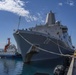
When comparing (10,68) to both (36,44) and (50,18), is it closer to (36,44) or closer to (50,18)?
(36,44)

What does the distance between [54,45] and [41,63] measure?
145 inches

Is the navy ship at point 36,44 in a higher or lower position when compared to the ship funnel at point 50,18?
lower

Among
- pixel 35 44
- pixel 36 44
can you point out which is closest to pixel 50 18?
pixel 36 44

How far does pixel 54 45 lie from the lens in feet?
99.7

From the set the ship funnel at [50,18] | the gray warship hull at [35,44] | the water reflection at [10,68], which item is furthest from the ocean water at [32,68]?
the ship funnel at [50,18]

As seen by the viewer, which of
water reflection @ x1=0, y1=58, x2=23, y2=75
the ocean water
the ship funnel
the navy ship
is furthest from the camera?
the ship funnel

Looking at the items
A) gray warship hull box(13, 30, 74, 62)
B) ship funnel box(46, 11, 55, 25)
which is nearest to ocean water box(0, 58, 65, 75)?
gray warship hull box(13, 30, 74, 62)

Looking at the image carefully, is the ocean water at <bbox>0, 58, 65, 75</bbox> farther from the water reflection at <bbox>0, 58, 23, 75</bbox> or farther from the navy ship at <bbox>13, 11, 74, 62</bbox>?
the navy ship at <bbox>13, 11, 74, 62</bbox>

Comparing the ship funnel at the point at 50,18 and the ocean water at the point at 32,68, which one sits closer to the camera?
the ocean water at the point at 32,68

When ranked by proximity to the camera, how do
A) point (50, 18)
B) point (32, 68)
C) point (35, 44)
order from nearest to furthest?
point (32, 68) < point (35, 44) < point (50, 18)

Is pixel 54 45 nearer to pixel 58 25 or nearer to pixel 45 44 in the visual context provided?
pixel 45 44

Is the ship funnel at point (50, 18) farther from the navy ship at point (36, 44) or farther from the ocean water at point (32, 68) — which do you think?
the ocean water at point (32, 68)

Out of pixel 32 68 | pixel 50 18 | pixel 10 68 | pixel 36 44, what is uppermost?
pixel 50 18

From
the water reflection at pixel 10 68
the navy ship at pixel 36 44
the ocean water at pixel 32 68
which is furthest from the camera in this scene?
the navy ship at pixel 36 44
